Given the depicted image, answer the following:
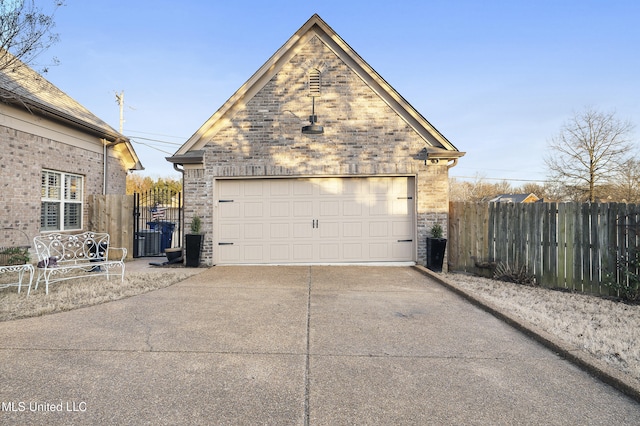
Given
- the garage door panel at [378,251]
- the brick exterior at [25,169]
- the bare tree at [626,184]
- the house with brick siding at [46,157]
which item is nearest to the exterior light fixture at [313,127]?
the garage door panel at [378,251]

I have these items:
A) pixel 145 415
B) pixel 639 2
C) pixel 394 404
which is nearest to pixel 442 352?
pixel 394 404

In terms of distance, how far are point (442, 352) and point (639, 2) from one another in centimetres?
1155

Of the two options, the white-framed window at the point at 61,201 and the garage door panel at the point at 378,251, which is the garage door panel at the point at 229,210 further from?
the white-framed window at the point at 61,201

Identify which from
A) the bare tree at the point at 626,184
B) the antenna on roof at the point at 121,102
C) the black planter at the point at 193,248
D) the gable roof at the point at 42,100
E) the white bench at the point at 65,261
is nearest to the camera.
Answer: the white bench at the point at 65,261

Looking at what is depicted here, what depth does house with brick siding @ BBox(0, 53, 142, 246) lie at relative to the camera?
8.22 meters

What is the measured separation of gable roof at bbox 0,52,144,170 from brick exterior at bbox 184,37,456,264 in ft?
13.1

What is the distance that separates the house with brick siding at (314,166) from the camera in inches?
343

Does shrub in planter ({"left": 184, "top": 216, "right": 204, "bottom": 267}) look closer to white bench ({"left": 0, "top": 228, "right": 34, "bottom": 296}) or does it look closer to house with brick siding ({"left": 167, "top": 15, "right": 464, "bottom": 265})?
house with brick siding ({"left": 167, "top": 15, "right": 464, "bottom": 265})

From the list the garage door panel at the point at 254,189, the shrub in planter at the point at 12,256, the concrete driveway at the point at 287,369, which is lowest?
the concrete driveway at the point at 287,369

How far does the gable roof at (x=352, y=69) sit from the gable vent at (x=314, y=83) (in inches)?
28.3

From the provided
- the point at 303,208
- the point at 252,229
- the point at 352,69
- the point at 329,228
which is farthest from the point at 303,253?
the point at 352,69

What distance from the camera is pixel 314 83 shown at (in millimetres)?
8820

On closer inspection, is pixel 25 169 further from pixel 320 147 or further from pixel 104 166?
pixel 320 147

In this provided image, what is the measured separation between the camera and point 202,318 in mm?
4551
